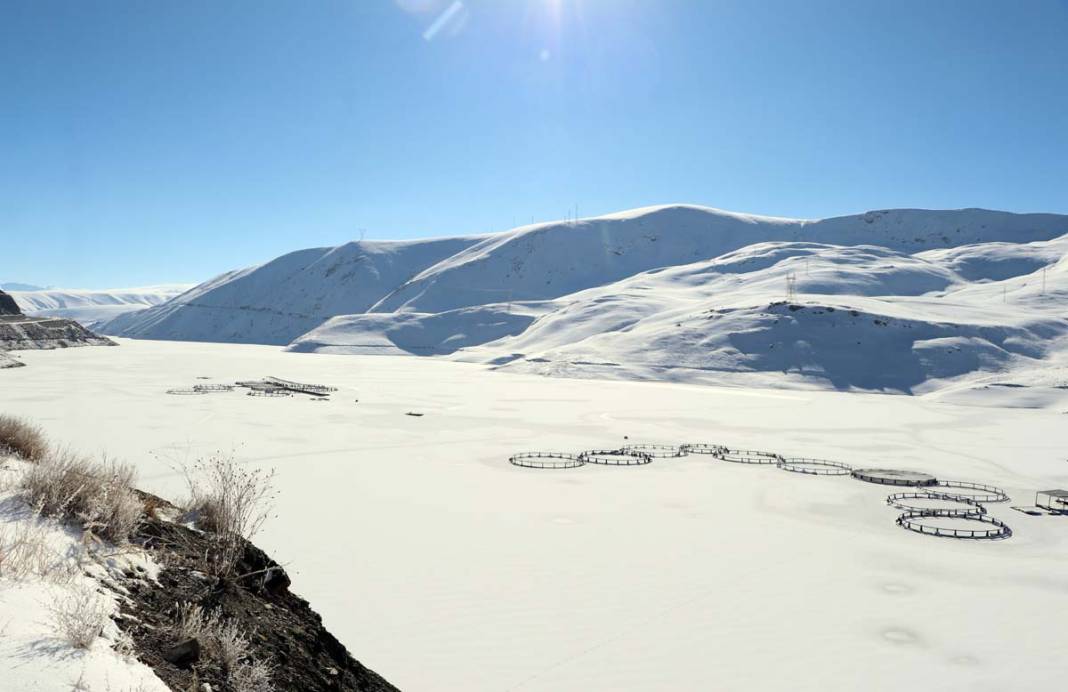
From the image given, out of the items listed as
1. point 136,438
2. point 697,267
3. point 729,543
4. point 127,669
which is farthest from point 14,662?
point 697,267

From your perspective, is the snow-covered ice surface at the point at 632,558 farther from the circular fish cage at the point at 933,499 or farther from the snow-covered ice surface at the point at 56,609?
the snow-covered ice surface at the point at 56,609

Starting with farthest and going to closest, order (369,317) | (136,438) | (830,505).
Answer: (369,317), (136,438), (830,505)

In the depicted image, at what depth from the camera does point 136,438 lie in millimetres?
33781

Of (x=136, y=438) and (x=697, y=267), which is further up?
(x=697, y=267)

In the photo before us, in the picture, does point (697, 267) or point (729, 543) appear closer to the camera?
point (729, 543)

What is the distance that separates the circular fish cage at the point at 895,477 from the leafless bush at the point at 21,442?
93.7 ft

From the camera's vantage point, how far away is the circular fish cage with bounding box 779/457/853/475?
32.1 meters

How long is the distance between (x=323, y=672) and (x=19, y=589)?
2.89 m

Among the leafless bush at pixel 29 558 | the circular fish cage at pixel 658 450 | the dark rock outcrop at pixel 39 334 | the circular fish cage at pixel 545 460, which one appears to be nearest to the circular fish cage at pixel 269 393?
the circular fish cage at pixel 545 460

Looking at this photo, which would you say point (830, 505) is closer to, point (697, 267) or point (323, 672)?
point (323, 672)

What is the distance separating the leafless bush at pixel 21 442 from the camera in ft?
34.3

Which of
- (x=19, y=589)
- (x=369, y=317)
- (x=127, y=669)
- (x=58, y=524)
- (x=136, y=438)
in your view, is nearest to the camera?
(x=127, y=669)

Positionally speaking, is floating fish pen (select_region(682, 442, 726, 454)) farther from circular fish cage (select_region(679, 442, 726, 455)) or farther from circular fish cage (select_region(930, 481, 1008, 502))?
circular fish cage (select_region(930, 481, 1008, 502))

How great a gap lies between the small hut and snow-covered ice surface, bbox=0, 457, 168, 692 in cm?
2934
